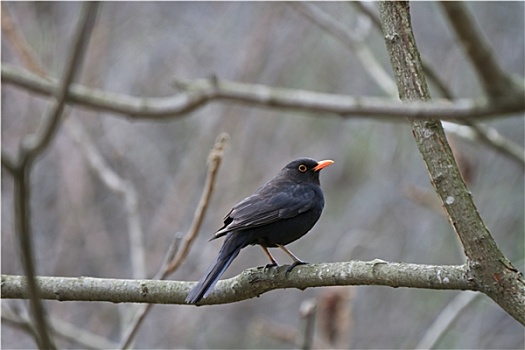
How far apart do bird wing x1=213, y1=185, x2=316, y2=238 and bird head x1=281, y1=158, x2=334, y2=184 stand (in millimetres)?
393

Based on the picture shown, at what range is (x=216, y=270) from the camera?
3623 millimetres

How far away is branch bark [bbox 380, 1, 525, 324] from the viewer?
285cm

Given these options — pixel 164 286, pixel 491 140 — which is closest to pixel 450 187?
pixel 164 286

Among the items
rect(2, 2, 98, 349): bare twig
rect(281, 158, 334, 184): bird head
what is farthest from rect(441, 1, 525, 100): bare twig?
rect(281, 158, 334, 184): bird head

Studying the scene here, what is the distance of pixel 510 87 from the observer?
4.80 ft

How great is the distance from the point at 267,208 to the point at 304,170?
898mm

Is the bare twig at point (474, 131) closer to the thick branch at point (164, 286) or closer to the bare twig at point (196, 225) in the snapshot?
the bare twig at point (196, 225)

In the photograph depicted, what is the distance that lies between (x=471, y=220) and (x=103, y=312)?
289 inches

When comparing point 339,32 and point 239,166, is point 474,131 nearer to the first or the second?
Answer: point 339,32

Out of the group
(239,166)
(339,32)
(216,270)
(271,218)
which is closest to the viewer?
(216,270)

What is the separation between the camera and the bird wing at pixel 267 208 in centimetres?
417

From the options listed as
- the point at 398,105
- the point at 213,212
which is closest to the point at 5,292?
the point at 398,105

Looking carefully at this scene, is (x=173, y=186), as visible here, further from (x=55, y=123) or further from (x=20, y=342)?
(x=55, y=123)

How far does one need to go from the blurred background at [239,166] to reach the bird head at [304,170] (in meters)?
3.20
